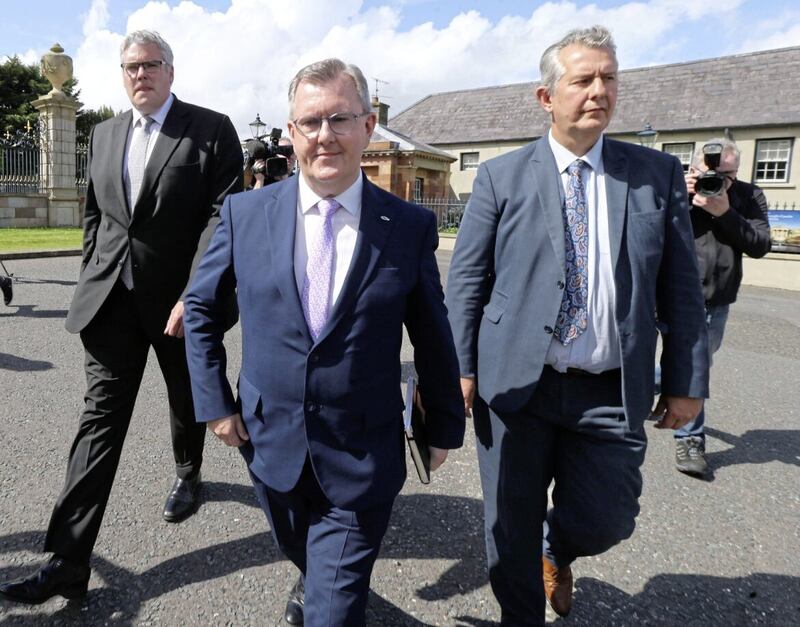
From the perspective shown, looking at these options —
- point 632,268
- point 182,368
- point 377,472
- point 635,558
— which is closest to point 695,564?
point 635,558

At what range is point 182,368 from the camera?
3.11m

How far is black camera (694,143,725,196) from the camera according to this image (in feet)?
11.2

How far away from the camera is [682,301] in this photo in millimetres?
2270

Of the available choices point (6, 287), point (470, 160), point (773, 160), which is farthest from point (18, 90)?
point (773, 160)

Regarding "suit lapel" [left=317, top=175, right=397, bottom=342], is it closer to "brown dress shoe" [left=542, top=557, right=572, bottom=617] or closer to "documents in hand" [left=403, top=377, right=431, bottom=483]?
"documents in hand" [left=403, top=377, right=431, bottom=483]

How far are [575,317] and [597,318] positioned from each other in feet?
0.25

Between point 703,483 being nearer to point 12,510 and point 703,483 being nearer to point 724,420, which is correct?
point 724,420

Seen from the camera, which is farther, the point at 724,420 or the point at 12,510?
the point at 724,420

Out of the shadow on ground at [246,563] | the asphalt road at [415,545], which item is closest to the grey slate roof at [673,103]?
the asphalt road at [415,545]

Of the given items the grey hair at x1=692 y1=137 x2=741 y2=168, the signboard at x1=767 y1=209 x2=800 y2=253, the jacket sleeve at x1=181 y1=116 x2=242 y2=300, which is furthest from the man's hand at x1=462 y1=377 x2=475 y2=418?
the signboard at x1=767 y1=209 x2=800 y2=253

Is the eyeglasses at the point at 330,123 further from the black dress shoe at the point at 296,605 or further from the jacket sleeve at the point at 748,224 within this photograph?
the jacket sleeve at the point at 748,224

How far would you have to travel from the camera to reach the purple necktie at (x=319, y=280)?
191 centimetres

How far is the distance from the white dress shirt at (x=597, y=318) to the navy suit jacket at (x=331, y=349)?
0.47 m

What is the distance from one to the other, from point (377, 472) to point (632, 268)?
112cm
